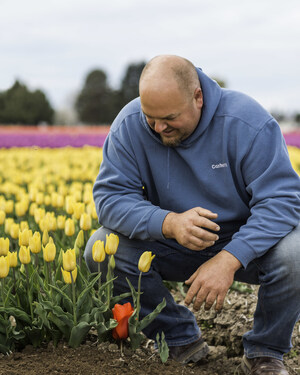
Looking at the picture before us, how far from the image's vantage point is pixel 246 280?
256cm

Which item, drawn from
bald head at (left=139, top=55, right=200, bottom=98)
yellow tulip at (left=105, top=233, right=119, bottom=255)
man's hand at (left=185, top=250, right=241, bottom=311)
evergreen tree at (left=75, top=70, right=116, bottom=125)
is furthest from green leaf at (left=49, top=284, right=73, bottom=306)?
evergreen tree at (left=75, top=70, right=116, bottom=125)

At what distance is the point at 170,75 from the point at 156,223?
600 mm

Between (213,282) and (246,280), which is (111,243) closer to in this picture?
(213,282)

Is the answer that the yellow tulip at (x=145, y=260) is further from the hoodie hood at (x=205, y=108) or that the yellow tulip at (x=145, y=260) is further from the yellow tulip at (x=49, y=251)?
the hoodie hood at (x=205, y=108)

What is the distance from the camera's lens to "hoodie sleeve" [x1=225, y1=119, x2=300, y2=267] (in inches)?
87.1

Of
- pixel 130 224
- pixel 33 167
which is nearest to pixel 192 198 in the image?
pixel 130 224

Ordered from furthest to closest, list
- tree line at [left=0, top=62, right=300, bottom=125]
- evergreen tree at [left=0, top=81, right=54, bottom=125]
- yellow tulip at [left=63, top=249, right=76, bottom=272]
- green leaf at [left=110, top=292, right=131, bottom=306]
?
tree line at [left=0, top=62, right=300, bottom=125]
evergreen tree at [left=0, top=81, right=54, bottom=125]
green leaf at [left=110, top=292, right=131, bottom=306]
yellow tulip at [left=63, top=249, right=76, bottom=272]

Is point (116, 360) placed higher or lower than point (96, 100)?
higher

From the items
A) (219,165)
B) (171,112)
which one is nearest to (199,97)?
(171,112)

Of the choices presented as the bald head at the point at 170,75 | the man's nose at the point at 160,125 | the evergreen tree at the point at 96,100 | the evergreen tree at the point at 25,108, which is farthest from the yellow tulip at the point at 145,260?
the evergreen tree at the point at 96,100

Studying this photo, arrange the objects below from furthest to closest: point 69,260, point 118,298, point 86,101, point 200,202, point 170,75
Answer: point 86,101
point 200,202
point 118,298
point 170,75
point 69,260

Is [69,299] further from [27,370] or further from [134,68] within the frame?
[134,68]

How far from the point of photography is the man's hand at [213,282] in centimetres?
212

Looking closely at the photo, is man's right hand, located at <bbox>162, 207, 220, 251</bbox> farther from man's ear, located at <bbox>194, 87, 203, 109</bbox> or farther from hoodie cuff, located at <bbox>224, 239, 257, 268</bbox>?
man's ear, located at <bbox>194, 87, 203, 109</bbox>
